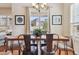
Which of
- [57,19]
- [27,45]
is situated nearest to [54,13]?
[57,19]

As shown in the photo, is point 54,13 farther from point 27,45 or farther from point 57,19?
point 27,45

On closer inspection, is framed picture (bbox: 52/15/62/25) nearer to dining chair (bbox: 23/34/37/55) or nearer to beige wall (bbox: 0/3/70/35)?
beige wall (bbox: 0/3/70/35)

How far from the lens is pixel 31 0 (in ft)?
2.26

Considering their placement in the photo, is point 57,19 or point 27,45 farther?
point 27,45

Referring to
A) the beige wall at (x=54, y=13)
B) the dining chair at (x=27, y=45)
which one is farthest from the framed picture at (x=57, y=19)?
the dining chair at (x=27, y=45)

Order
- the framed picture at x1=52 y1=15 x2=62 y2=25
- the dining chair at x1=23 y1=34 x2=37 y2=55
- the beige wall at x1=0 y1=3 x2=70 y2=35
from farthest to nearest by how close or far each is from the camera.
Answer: the dining chair at x1=23 y1=34 x2=37 y2=55 → the framed picture at x1=52 y1=15 x2=62 y2=25 → the beige wall at x1=0 y1=3 x2=70 y2=35

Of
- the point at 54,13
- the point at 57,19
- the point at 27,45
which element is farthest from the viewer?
the point at 27,45

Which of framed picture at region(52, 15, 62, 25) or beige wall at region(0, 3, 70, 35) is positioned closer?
beige wall at region(0, 3, 70, 35)

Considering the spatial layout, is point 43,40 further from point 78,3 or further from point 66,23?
point 78,3

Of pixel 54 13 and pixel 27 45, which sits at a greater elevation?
pixel 54 13

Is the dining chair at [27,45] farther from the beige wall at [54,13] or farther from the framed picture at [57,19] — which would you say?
the framed picture at [57,19]

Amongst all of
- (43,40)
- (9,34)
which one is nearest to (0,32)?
(9,34)

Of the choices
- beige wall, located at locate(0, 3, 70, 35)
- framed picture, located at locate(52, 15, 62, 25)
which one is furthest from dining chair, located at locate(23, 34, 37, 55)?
framed picture, located at locate(52, 15, 62, 25)

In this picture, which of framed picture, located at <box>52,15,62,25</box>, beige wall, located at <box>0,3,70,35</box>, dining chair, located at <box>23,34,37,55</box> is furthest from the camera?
dining chair, located at <box>23,34,37,55</box>
